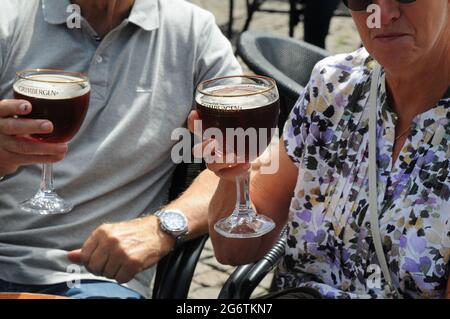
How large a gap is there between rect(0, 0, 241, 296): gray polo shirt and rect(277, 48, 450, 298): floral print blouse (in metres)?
0.55

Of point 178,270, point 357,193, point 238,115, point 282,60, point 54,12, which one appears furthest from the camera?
point 282,60

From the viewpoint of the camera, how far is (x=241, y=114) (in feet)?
6.20

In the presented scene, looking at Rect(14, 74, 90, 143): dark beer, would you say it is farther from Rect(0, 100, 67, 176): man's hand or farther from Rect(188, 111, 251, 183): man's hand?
Rect(188, 111, 251, 183): man's hand

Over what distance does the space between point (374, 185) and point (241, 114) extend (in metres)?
0.50

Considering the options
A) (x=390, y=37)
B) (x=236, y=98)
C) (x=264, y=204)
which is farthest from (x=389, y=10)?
(x=264, y=204)

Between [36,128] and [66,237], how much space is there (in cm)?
76

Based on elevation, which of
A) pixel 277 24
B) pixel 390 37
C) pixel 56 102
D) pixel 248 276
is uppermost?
pixel 390 37

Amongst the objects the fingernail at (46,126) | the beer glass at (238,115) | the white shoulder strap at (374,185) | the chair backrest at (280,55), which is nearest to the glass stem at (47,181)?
Answer: the fingernail at (46,126)

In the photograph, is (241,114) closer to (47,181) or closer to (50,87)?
(50,87)
